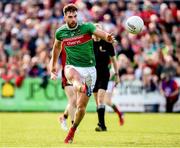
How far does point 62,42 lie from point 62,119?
15.3 ft

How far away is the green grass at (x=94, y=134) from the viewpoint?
44.1 ft

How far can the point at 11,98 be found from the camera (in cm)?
2875

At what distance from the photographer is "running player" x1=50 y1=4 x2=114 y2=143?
45.1ft

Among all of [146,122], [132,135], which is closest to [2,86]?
[146,122]

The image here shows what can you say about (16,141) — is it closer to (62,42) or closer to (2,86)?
(62,42)

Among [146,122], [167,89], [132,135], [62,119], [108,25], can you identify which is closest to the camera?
[132,135]

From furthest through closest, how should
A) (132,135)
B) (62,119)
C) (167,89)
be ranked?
(167,89) < (62,119) < (132,135)

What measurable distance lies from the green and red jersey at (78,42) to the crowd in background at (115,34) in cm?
1300

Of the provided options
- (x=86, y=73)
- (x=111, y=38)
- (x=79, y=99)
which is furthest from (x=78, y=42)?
(x=111, y=38)

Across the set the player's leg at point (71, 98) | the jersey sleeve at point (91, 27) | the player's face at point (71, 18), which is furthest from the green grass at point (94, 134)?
the player's face at point (71, 18)

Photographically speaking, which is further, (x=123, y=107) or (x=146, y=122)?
(x=123, y=107)

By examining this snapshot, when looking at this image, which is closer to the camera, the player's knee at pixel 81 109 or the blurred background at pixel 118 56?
the player's knee at pixel 81 109

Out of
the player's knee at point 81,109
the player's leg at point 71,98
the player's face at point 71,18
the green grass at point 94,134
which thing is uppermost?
the player's face at point 71,18

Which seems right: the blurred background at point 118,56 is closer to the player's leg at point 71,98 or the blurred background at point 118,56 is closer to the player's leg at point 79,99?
the player's leg at point 71,98
